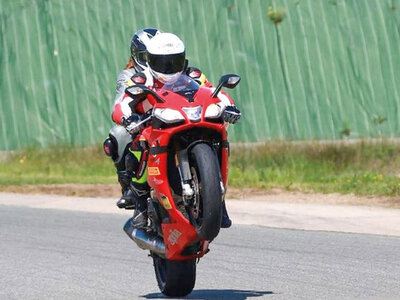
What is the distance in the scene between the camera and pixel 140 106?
895 centimetres

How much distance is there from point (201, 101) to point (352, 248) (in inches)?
147

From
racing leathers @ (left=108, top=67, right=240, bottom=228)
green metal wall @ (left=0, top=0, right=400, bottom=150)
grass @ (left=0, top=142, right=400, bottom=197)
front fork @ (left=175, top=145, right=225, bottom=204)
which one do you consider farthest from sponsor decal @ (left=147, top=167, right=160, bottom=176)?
green metal wall @ (left=0, top=0, right=400, bottom=150)

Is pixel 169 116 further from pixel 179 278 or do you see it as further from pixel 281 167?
pixel 281 167

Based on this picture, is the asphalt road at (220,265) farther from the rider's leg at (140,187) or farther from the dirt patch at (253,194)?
the dirt patch at (253,194)

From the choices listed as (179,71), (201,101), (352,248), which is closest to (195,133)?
(201,101)

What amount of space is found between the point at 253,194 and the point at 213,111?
9017mm

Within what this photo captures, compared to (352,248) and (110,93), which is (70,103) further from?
(352,248)

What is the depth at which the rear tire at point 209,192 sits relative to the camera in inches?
312

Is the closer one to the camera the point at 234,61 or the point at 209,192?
the point at 209,192

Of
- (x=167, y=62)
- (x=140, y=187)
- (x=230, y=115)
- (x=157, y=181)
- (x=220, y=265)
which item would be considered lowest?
(x=220, y=265)

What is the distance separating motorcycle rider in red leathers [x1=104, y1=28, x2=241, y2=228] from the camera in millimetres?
8781

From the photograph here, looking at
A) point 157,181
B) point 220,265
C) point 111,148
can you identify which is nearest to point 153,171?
point 157,181

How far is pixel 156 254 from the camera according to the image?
9.03 meters

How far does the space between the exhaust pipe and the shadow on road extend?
1.41ft
